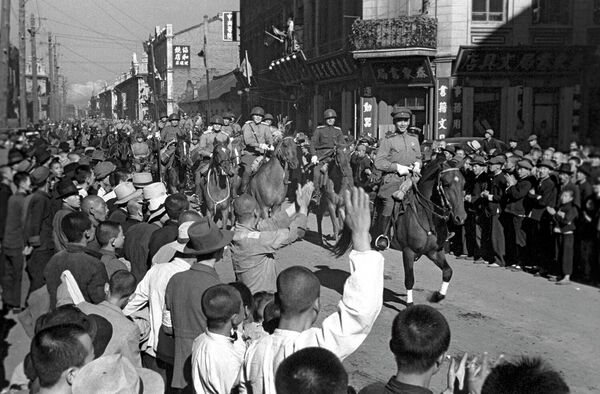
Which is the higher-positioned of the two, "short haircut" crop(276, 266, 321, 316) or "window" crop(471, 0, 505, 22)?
"window" crop(471, 0, 505, 22)

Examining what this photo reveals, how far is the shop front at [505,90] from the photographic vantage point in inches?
880

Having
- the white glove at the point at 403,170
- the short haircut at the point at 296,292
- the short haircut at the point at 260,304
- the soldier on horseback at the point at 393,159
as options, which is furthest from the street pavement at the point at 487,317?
the short haircut at the point at 296,292

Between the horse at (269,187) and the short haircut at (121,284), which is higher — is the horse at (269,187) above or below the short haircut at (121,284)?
above

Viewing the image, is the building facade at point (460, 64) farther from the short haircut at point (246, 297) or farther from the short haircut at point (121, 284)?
the short haircut at point (121, 284)

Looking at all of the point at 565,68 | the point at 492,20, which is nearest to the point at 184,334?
the point at 565,68

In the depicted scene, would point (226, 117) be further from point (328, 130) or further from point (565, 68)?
point (565, 68)

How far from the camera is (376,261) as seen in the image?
326cm

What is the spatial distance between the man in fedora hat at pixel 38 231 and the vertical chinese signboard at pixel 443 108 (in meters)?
17.1

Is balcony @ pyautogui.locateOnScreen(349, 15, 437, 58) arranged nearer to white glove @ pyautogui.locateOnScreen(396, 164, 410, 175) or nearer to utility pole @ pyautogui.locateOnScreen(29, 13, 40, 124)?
utility pole @ pyautogui.locateOnScreen(29, 13, 40, 124)

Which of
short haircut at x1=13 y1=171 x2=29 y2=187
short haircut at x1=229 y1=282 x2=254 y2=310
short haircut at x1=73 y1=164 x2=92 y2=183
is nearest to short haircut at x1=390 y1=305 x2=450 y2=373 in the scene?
short haircut at x1=229 y1=282 x2=254 y2=310

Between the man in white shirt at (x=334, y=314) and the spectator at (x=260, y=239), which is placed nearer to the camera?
the man in white shirt at (x=334, y=314)

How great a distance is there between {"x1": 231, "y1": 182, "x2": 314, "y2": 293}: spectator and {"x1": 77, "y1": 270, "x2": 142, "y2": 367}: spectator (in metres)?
1.12

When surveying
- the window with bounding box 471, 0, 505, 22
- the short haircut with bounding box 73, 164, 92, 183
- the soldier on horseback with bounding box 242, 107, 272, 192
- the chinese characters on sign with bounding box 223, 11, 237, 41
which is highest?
the chinese characters on sign with bounding box 223, 11, 237, 41

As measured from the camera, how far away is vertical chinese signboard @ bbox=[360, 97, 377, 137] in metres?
25.8
